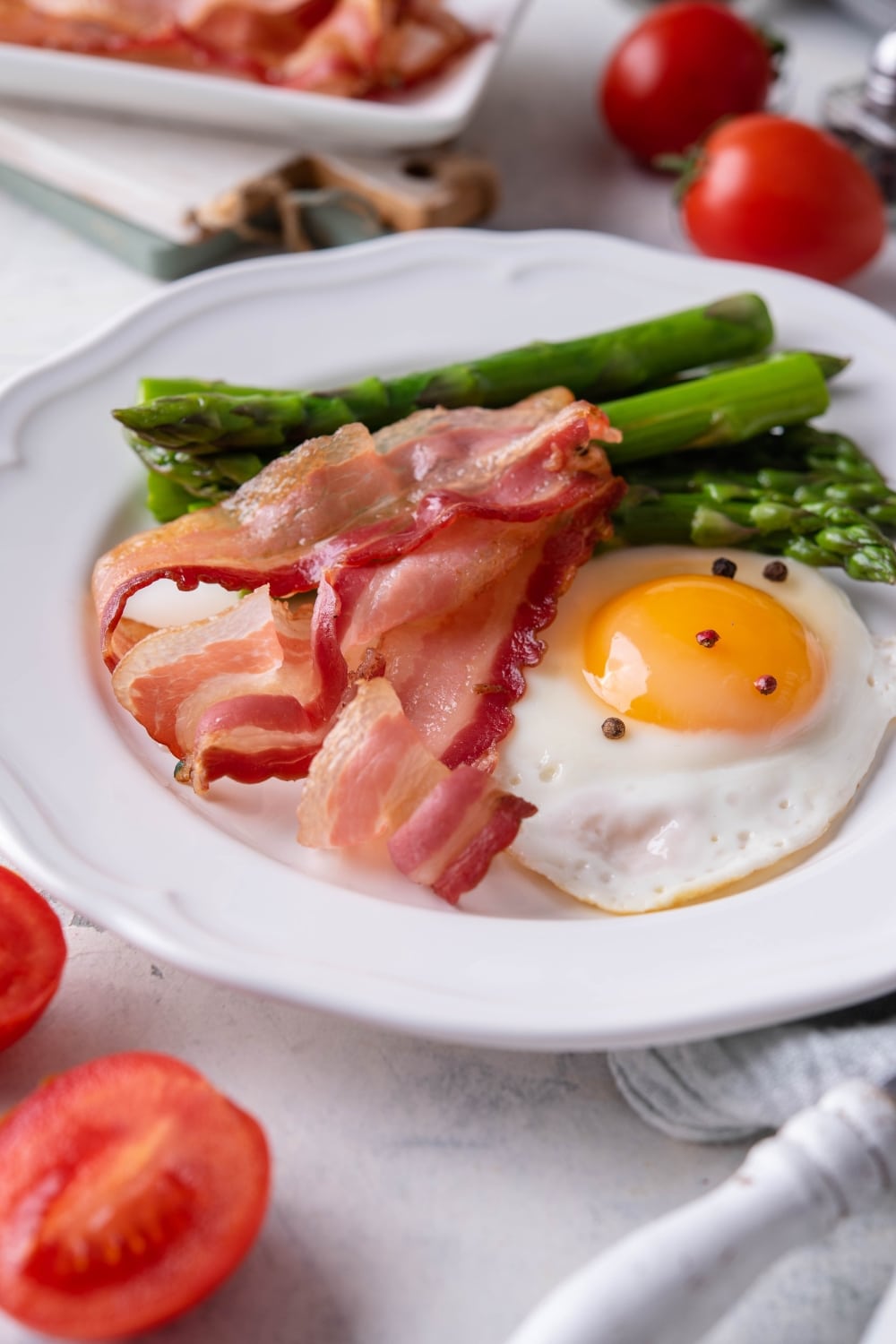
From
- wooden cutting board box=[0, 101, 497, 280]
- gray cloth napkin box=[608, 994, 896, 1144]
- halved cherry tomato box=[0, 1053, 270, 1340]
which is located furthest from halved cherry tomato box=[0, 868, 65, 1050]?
wooden cutting board box=[0, 101, 497, 280]

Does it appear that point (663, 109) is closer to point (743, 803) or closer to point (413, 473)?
point (413, 473)

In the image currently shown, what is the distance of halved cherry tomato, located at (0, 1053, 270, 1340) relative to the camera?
2143 millimetres

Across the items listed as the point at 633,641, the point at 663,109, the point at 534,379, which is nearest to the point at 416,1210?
the point at 633,641

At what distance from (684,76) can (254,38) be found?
199 centimetres

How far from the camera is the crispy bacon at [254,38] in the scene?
213 inches

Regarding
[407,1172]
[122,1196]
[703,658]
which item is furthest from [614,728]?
[122,1196]

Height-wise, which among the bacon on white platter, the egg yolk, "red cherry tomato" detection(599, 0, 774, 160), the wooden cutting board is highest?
"red cherry tomato" detection(599, 0, 774, 160)

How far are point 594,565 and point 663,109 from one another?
129 inches

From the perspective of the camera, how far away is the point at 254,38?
563cm

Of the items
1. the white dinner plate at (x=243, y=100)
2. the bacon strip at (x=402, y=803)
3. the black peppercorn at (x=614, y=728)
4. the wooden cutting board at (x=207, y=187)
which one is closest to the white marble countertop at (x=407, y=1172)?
the bacon strip at (x=402, y=803)

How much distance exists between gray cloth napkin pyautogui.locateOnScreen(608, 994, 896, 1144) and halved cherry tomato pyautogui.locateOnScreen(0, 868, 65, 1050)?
1211 mm

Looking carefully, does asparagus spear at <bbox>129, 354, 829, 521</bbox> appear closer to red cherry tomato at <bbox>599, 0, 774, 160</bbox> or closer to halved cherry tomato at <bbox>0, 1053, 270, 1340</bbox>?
halved cherry tomato at <bbox>0, 1053, 270, 1340</bbox>

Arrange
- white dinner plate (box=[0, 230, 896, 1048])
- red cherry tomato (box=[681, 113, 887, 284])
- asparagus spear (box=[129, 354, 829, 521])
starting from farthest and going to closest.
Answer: red cherry tomato (box=[681, 113, 887, 284]), asparagus spear (box=[129, 354, 829, 521]), white dinner plate (box=[0, 230, 896, 1048])

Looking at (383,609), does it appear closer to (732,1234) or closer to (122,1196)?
(122,1196)
